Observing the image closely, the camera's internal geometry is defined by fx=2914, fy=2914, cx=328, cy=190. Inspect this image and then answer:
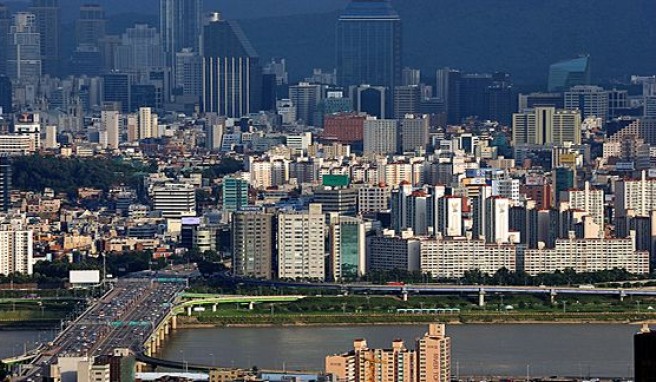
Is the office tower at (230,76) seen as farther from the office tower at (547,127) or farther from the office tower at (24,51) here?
the office tower at (547,127)

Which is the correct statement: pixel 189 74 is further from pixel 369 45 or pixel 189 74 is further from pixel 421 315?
pixel 421 315

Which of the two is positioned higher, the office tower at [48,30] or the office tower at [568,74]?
the office tower at [48,30]

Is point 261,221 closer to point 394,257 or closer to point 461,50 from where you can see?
point 394,257

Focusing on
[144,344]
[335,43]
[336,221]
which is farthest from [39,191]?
[335,43]

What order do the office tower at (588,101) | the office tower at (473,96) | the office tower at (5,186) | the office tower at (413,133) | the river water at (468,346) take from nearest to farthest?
the river water at (468,346), the office tower at (5,186), the office tower at (413,133), the office tower at (588,101), the office tower at (473,96)

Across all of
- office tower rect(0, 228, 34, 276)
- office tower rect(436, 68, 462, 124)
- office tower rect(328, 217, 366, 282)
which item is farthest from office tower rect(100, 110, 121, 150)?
office tower rect(328, 217, 366, 282)

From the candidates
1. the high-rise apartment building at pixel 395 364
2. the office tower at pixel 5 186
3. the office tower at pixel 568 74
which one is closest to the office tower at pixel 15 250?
the office tower at pixel 5 186

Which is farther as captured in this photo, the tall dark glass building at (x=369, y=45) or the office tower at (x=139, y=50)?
the office tower at (x=139, y=50)
